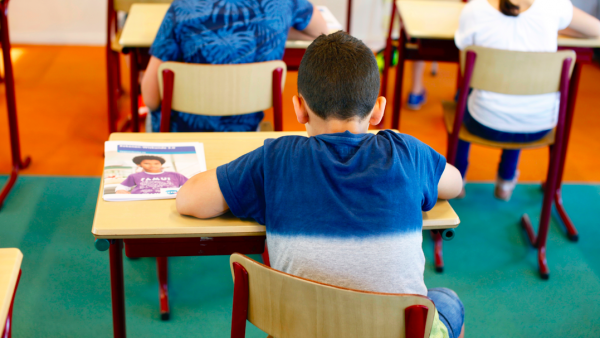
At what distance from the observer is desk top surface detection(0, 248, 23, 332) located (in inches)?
37.2

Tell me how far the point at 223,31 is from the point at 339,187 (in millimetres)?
1087

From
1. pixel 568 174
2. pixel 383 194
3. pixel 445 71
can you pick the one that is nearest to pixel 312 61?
pixel 383 194

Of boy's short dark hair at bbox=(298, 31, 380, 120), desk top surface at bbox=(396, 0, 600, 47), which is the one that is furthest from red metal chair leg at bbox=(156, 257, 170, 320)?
desk top surface at bbox=(396, 0, 600, 47)

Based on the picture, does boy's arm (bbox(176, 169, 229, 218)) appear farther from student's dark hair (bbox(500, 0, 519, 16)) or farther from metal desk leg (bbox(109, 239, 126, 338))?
student's dark hair (bbox(500, 0, 519, 16))

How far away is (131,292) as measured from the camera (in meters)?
2.07

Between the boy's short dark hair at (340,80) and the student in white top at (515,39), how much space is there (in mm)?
1216

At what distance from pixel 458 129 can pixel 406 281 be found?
1327 millimetres

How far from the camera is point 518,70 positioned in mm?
2031

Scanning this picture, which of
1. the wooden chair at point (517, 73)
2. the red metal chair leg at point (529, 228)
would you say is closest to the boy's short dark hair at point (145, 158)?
the wooden chair at point (517, 73)

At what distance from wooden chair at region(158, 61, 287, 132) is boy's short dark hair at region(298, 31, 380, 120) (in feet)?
2.44

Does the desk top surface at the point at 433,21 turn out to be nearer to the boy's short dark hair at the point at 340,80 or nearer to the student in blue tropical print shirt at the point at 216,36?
the student in blue tropical print shirt at the point at 216,36

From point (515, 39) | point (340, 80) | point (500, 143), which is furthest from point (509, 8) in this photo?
point (340, 80)

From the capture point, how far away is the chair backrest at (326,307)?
0.94 meters

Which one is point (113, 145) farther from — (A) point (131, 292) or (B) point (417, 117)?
(B) point (417, 117)
